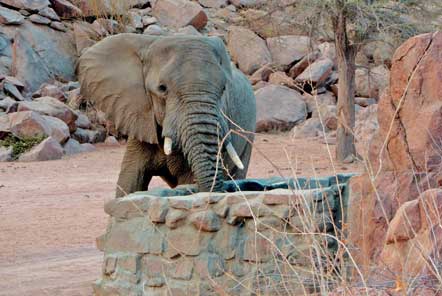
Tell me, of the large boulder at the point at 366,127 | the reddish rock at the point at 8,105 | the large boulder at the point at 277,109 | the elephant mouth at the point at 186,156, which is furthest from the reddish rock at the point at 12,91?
the elephant mouth at the point at 186,156

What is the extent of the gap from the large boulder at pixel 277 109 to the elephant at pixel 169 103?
11.1m

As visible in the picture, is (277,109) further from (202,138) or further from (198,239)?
(198,239)

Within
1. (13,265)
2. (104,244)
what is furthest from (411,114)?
(13,265)

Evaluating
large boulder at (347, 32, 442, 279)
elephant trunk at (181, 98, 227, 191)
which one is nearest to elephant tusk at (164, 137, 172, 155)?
elephant trunk at (181, 98, 227, 191)

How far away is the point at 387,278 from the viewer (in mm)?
3586

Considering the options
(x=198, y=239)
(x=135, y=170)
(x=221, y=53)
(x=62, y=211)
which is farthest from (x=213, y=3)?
(x=198, y=239)

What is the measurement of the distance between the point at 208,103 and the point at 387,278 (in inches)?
167

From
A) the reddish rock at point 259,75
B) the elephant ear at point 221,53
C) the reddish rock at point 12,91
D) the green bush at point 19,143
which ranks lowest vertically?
→ the reddish rock at point 12,91

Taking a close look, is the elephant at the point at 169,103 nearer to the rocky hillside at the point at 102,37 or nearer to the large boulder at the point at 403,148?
the large boulder at the point at 403,148

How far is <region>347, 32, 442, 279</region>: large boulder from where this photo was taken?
4.46 m

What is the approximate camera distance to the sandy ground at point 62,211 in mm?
7426

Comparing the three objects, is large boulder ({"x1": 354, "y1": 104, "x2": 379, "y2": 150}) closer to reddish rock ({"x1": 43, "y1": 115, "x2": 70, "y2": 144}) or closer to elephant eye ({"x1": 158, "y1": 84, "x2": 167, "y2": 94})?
elephant eye ({"x1": 158, "y1": 84, "x2": 167, "y2": 94})

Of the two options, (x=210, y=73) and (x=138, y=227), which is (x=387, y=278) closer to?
(x=138, y=227)

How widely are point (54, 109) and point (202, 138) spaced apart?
11.9m
